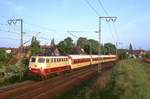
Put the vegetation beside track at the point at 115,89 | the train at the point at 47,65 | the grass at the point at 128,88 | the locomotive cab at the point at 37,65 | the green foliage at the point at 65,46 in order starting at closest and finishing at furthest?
the grass at the point at 128,88 < the vegetation beside track at the point at 115,89 < the locomotive cab at the point at 37,65 < the train at the point at 47,65 < the green foliage at the point at 65,46

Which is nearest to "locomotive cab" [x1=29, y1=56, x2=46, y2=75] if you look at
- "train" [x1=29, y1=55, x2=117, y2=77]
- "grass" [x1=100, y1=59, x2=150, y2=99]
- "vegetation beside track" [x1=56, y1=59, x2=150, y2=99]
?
"train" [x1=29, y1=55, x2=117, y2=77]

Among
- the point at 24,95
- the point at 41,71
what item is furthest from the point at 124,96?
the point at 41,71

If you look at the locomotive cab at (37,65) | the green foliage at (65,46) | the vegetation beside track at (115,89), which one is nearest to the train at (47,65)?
the locomotive cab at (37,65)

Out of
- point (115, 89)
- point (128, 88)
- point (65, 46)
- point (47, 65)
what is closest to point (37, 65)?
point (47, 65)

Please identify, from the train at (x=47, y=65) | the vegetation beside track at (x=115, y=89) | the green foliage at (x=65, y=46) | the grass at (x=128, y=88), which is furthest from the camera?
the green foliage at (x=65, y=46)

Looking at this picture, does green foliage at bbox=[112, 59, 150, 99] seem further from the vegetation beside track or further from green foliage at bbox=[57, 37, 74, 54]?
green foliage at bbox=[57, 37, 74, 54]

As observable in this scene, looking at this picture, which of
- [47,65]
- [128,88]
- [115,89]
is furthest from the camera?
[47,65]

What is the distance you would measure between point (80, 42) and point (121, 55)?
24.5 m

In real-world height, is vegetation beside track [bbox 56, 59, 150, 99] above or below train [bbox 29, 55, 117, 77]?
below

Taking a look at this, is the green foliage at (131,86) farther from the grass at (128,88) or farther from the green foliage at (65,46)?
the green foliage at (65,46)

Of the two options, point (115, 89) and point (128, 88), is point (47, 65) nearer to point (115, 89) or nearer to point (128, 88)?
point (115, 89)

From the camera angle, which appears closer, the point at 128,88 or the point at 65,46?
the point at 128,88

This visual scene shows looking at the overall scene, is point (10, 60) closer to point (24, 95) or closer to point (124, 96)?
point (24, 95)

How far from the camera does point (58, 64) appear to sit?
42031 millimetres
